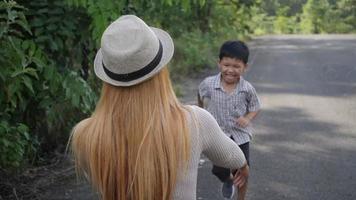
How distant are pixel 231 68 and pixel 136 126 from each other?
2.03 metres

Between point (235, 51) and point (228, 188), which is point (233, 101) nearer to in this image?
point (235, 51)

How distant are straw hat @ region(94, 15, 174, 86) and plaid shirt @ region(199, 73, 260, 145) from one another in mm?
2044

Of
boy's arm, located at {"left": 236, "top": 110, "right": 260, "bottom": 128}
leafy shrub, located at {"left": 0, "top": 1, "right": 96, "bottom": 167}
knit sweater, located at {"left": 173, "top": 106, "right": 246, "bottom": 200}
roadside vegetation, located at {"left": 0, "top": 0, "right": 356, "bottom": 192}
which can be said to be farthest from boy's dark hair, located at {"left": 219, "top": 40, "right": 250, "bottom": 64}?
knit sweater, located at {"left": 173, "top": 106, "right": 246, "bottom": 200}

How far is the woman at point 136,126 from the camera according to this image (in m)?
2.15

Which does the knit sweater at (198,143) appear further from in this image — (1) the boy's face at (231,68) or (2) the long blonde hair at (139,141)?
(1) the boy's face at (231,68)

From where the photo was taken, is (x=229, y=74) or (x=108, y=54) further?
(x=229, y=74)

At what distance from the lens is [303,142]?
294 inches

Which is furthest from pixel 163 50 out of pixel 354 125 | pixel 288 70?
pixel 288 70

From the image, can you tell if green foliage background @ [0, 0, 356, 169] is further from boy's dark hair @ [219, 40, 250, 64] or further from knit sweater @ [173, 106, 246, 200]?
knit sweater @ [173, 106, 246, 200]

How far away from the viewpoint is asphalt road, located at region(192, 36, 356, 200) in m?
5.60

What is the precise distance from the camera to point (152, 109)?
2.17 meters

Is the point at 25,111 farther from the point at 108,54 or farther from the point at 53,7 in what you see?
the point at 108,54

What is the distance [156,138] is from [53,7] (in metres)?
3.39

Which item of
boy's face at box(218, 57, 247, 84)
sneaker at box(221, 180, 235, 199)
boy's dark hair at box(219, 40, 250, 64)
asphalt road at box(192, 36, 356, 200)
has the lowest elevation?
asphalt road at box(192, 36, 356, 200)
